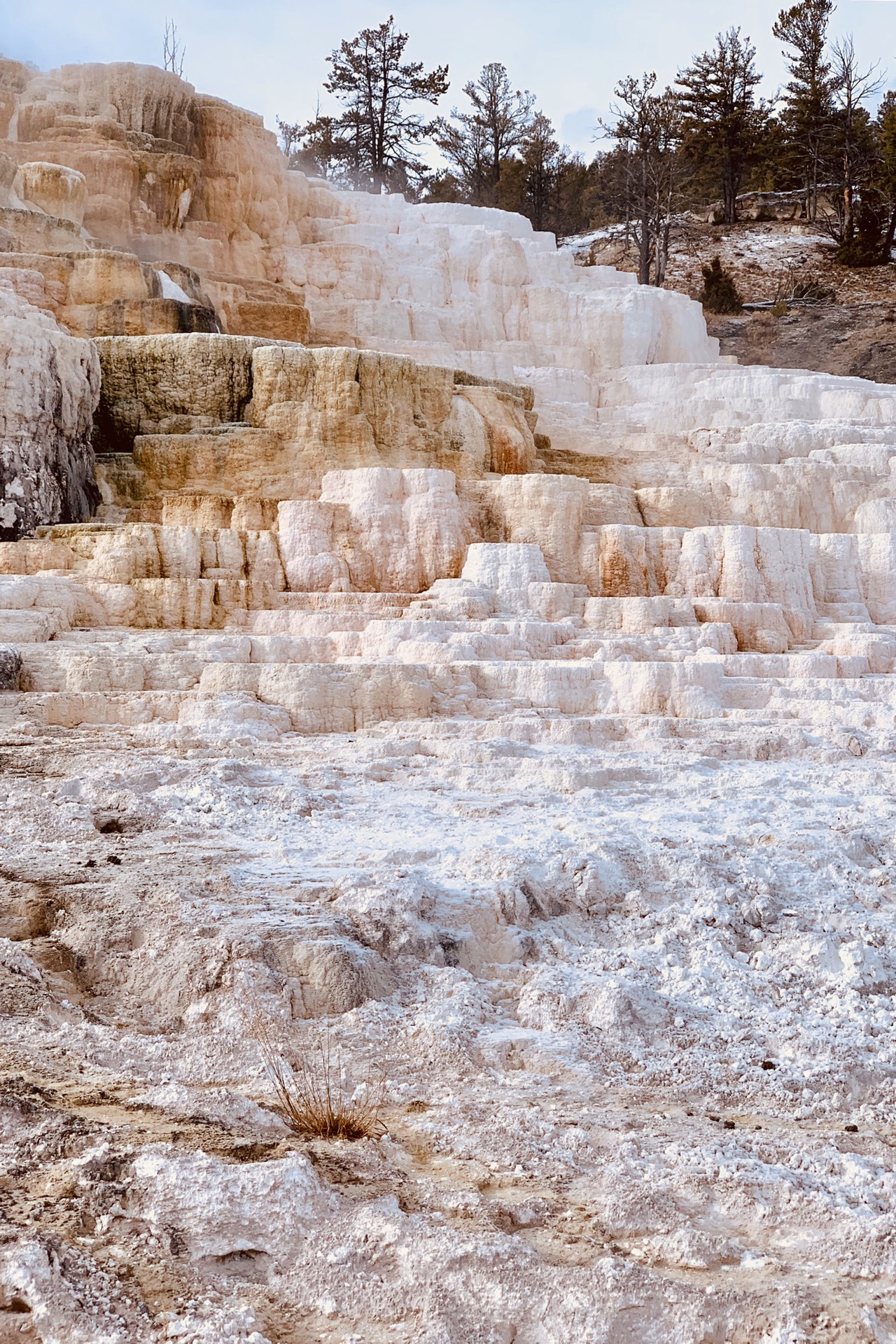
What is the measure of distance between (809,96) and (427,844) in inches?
1139

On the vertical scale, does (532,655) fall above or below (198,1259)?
above

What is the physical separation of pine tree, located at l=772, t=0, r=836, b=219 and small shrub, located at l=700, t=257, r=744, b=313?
5368mm

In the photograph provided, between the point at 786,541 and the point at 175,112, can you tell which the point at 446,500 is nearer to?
the point at 786,541

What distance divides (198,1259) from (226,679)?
5044mm

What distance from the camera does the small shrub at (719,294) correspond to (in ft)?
80.1

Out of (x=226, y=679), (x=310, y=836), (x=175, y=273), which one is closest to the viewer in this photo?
(x=310, y=836)

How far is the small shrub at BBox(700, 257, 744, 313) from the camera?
24422mm

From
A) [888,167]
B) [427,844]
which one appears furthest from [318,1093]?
[888,167]

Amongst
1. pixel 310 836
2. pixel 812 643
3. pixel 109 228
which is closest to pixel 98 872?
pixel 310 836

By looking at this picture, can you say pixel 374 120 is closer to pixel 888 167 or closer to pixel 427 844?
pixel 888 167

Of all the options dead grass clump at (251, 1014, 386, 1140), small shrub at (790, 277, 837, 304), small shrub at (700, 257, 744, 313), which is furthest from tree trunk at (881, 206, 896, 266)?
dead grass clump at (251, 1014, 386, 1140)

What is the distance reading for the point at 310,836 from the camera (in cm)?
493

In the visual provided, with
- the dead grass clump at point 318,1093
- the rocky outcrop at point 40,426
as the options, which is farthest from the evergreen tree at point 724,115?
the dead grass clump at point 318,1093

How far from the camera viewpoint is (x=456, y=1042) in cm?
341
